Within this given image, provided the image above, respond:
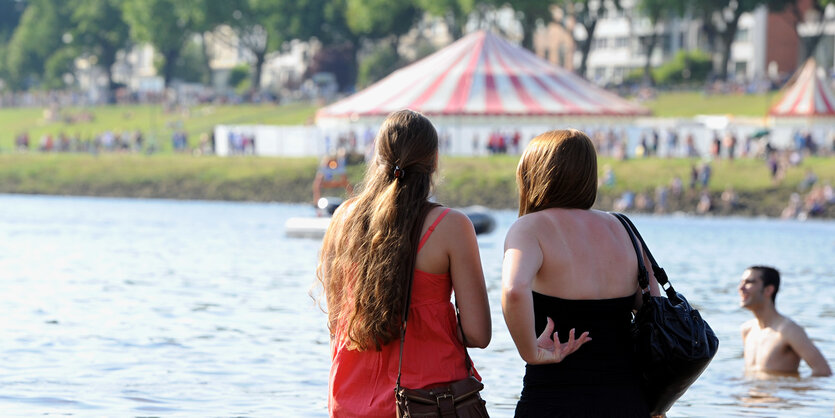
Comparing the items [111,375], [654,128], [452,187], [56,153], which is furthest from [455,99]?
[111,375]

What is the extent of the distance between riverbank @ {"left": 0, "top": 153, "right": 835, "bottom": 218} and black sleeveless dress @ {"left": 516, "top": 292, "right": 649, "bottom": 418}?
108 feet

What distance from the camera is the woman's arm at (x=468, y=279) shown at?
4531 mm

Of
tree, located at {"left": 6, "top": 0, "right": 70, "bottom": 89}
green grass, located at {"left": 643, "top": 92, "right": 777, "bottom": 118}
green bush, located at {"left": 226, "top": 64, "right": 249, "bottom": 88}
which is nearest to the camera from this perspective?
green grass, located at {"left": 643, "top": 92, "right": 777, "bottom": 118}

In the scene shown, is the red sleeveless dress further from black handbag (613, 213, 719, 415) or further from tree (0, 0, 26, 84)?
tree (0, 0, 26, 84)

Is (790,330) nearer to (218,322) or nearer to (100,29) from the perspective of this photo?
(218,322)

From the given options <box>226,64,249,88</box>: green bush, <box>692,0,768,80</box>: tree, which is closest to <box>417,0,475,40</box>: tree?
<box>692,0,768,80</box>: tree

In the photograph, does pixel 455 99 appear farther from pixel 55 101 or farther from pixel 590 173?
pixel 55 101

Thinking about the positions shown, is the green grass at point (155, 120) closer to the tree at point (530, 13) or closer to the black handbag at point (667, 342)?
the tree at point (530, 13)

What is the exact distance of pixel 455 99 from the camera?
46781mm

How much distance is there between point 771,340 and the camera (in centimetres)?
1125

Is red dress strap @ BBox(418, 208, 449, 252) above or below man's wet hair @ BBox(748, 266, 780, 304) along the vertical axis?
above

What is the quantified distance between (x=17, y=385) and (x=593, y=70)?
89712mm

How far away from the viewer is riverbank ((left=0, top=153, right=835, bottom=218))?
43375 mm

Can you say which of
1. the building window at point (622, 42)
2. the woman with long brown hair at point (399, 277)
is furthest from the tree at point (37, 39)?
the woman with long brown hair at point (399, 277)
